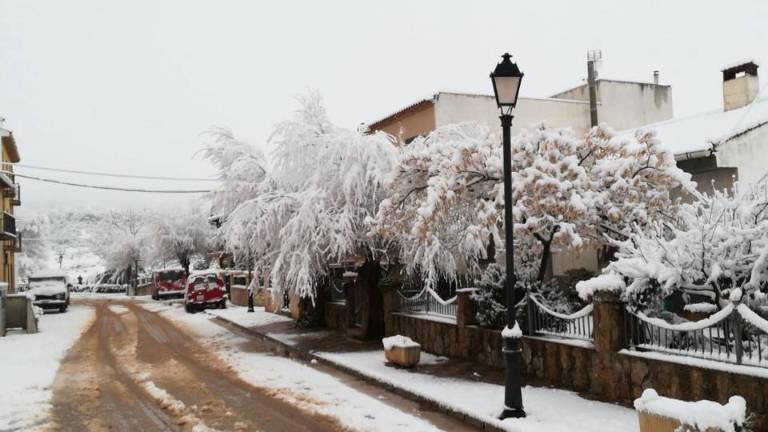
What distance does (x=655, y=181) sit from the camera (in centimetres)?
1217

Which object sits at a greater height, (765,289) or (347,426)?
(765,289)

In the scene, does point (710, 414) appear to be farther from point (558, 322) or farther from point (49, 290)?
point (49, 290)

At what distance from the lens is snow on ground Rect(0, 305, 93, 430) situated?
9820 millimetres

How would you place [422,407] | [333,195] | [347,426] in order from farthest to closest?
1. [333,195]
2. [422,407]
3. [347,426]

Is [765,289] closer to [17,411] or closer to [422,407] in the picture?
[422,407]

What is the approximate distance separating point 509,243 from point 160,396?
6507 millimetres

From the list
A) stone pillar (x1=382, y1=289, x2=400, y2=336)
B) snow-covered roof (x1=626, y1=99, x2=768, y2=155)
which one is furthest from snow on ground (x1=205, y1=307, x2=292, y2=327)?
snow-covered roof (x1=626, y1=99, x2=768, y2=155)

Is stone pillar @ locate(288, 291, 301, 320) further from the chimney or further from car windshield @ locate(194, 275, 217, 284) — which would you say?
the chimney

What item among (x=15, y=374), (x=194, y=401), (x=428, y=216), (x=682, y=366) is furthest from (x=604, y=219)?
(x=15, y=374)

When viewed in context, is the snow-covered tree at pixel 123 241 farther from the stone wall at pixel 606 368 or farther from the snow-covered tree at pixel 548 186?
the stone wall at pixel 606 368

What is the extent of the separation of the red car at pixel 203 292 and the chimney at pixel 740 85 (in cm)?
2323

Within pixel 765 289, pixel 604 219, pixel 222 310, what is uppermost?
pixel 604 219

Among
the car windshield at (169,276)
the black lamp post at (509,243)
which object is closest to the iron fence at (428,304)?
the black lamp post at (509,243)

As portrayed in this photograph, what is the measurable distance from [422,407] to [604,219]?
5.37 meters
